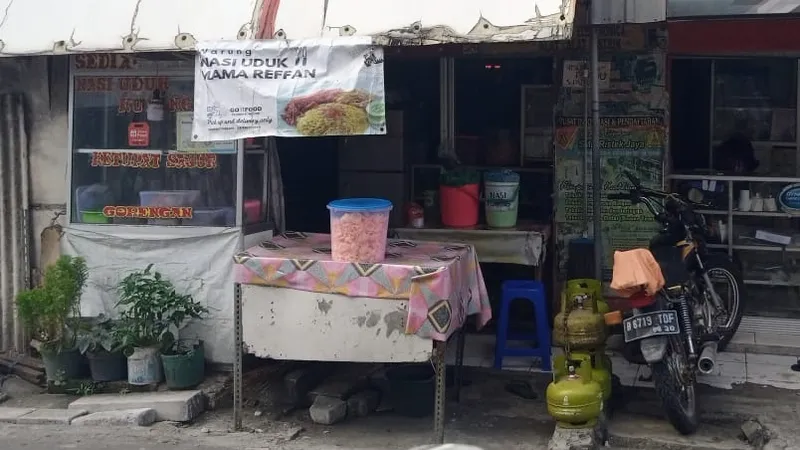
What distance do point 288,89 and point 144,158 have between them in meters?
1.75

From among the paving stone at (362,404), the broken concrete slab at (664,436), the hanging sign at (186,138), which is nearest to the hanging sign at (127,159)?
the hanging sign at (186,138)

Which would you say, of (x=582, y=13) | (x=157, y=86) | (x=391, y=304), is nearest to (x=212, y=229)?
(x=157, y=86)

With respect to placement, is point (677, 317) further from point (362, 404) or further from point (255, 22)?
point (255, 22)

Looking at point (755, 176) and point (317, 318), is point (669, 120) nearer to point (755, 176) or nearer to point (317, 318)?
point (755, 176)

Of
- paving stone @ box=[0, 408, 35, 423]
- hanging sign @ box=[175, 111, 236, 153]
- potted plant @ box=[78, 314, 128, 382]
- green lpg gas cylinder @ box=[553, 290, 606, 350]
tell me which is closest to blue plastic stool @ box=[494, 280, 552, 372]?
green lpg gas cylinder @ box=[553, 290, 606, 350]

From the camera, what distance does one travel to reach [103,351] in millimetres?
7176

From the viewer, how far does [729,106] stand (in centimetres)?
898

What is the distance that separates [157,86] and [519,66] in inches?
140

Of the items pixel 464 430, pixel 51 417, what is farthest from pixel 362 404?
pixel 51 417

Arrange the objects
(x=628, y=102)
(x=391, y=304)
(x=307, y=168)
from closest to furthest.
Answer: (x=391, y=304) < (x=628, y=102) < (x=307, y=168)

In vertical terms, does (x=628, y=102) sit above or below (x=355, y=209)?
above

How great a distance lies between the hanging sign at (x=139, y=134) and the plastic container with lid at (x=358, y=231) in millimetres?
2084

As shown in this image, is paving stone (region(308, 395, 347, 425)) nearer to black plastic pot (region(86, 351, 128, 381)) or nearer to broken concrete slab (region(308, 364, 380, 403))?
broken concrete slab (region(308, 364, 380, 403))

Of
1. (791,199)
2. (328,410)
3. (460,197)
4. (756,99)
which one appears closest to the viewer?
(328,410)
